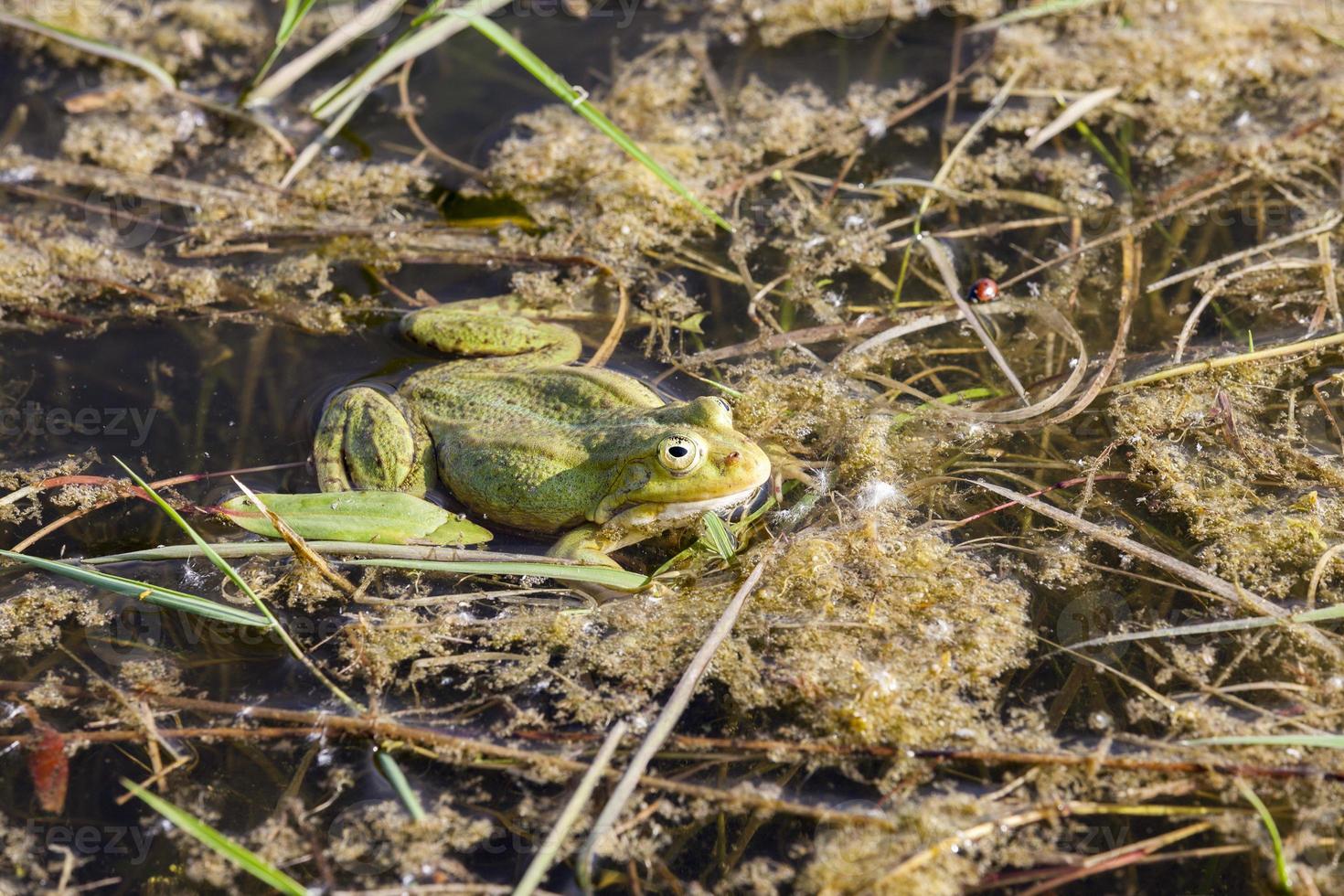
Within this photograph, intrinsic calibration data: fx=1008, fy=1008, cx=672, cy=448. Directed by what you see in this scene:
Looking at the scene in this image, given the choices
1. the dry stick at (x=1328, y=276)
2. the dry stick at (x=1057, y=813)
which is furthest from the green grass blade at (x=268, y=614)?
the dry stick at (x=1328, y=276)

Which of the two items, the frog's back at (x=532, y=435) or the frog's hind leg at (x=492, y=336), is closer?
the frog's back at (x=532, y=435)

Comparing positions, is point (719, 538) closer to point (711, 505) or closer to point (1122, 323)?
point (711, 505)

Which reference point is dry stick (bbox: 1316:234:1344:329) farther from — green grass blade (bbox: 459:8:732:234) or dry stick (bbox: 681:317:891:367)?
green grass blade (bbox: 459:8:732:234)

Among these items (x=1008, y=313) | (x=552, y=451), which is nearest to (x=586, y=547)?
(x=552, y=451)

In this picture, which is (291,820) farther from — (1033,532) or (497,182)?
(497,182)

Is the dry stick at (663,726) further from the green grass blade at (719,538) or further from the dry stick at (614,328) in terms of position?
the dry stick at (614,328)

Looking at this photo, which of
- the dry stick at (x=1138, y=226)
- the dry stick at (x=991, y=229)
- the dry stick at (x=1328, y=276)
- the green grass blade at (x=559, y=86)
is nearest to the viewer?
the green grass blade at (x=559, y=86)
